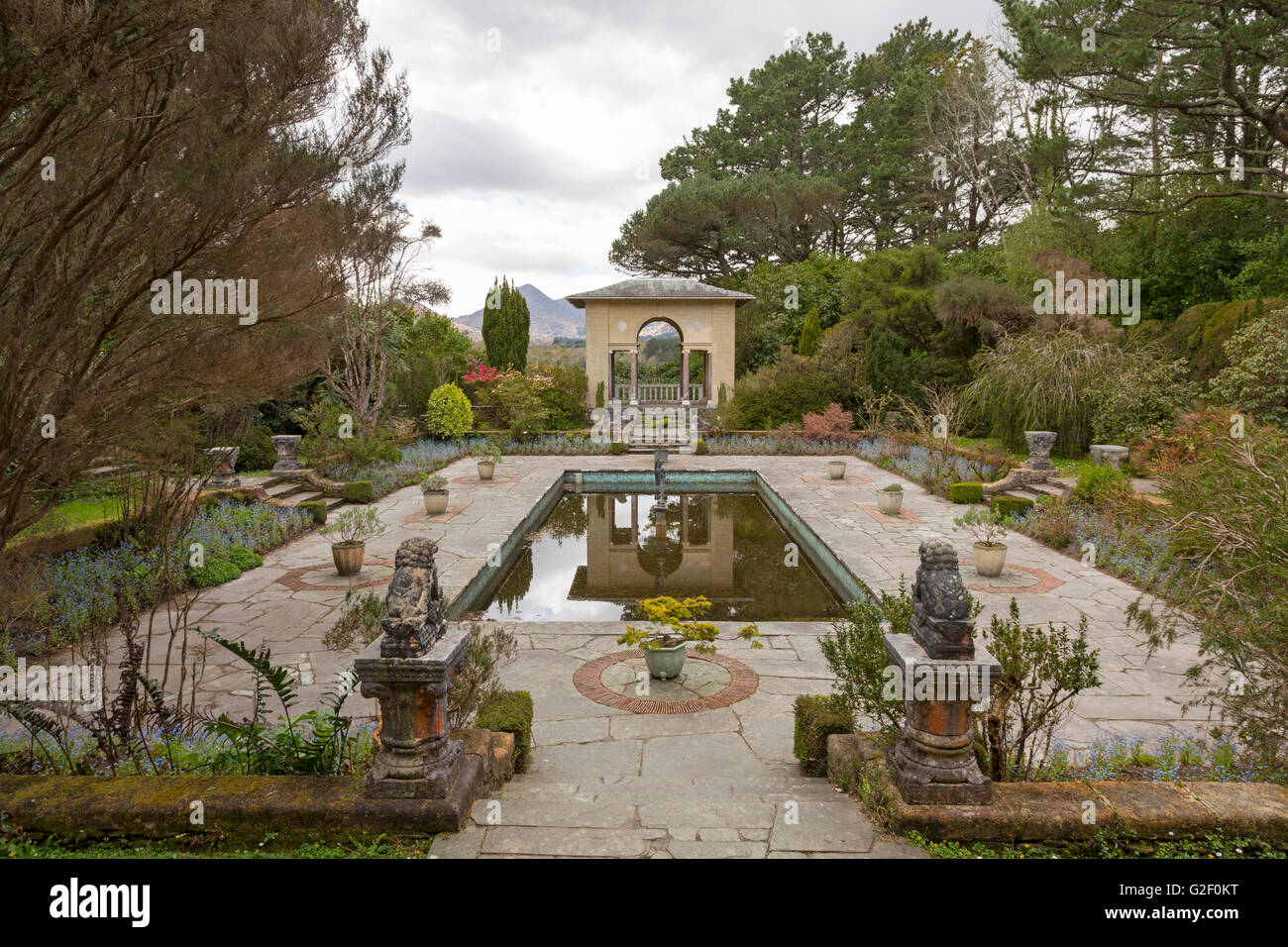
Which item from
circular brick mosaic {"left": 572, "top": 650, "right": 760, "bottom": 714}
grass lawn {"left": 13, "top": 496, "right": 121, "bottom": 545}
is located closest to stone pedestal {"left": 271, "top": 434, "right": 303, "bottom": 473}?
grass lawn {"left": 13, "top": 496, "right": 121, "bottom": 545}

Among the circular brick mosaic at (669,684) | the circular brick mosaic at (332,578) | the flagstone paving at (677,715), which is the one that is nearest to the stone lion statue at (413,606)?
the flagstone paving at (677,715)

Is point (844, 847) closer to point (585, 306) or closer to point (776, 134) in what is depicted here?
point (585, 306)

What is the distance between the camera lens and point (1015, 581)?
7.50 metres

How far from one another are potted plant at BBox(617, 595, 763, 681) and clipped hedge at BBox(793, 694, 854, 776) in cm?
114

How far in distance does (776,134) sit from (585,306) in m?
13.7

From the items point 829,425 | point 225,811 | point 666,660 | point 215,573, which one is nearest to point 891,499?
point 666,660

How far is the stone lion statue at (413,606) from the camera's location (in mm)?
2873

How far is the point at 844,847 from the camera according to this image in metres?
2.81

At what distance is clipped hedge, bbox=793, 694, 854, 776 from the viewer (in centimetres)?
389

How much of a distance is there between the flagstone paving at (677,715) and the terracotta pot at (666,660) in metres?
0.57

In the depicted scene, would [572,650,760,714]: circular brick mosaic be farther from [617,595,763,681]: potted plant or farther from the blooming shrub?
the blooming shrub

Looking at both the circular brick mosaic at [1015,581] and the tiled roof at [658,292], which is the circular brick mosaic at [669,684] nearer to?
the circular brick mosaic at [1015,581]

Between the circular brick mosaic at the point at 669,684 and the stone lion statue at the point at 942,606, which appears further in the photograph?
the circular brick mosaic at the point at 669,684

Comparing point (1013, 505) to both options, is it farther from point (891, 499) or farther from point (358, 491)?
point (358, 491)
